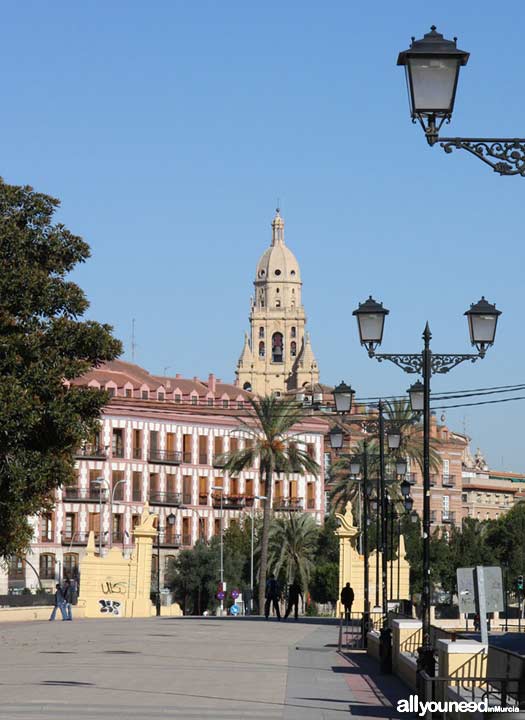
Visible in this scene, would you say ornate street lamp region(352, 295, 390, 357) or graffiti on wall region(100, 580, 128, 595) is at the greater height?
ornate street lamp region(352, 295, 390, 357)

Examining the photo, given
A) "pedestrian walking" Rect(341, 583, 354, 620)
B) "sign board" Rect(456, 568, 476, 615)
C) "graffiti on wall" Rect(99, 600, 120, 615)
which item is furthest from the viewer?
"graffiti on wall" Rect(99, 600, 120, 615)

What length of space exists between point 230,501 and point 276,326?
3634 inches

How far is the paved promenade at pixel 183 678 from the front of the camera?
721 inches

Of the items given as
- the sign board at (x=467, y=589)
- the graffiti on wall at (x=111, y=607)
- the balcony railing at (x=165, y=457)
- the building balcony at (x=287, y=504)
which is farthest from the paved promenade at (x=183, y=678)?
the building balcony at (x=287, y=504)

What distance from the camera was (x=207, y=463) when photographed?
105m

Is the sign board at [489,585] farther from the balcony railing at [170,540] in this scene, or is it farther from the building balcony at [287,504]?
the building balcony at [287,504]

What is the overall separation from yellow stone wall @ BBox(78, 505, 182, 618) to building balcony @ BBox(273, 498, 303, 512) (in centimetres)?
5179

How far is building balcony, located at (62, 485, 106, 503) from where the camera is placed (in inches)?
3713

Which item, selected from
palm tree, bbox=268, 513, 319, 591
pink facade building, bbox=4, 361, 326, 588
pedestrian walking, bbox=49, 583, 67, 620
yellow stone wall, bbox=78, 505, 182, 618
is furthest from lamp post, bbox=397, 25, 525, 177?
pink facade building, bbox=4, 361, 326, 588

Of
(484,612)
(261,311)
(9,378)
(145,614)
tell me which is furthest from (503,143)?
(261,311)

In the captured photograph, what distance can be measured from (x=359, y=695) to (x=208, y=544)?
7079cm

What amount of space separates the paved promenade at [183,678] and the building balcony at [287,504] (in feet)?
222

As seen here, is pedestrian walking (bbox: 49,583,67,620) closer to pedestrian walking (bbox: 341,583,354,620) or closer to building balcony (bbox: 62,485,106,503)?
pedestrian walking (bbox: 341,583,354,620)

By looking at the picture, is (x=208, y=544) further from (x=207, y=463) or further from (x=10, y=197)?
→ (x=10, y=197)
